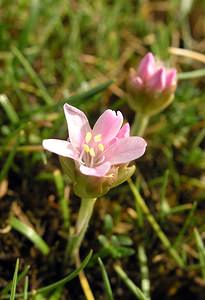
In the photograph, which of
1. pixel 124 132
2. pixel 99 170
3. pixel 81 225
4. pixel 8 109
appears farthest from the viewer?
pixel 8 109

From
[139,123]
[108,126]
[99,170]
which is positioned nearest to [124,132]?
[108,126]

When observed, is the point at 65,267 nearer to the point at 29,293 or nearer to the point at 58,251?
the point at 58,251

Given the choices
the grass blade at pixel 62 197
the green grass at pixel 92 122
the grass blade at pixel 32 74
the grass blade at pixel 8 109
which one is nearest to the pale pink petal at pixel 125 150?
the green grass at pixel 92 122

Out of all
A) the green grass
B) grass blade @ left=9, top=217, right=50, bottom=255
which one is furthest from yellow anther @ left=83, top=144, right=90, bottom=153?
grass blade @ left=9, top=217, right=50, bottom=255

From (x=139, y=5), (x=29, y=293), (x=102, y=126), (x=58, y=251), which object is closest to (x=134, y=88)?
(x=102, y=126)

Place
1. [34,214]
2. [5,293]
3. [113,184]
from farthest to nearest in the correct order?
1. [34,214]
2. [5,293]
3. [113,184]

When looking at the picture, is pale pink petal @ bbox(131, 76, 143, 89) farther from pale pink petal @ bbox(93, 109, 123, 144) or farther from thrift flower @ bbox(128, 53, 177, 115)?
pale pink petal @ bbox(93, 109, 123, 144)

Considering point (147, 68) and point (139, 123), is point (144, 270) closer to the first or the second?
point (139, 123)
